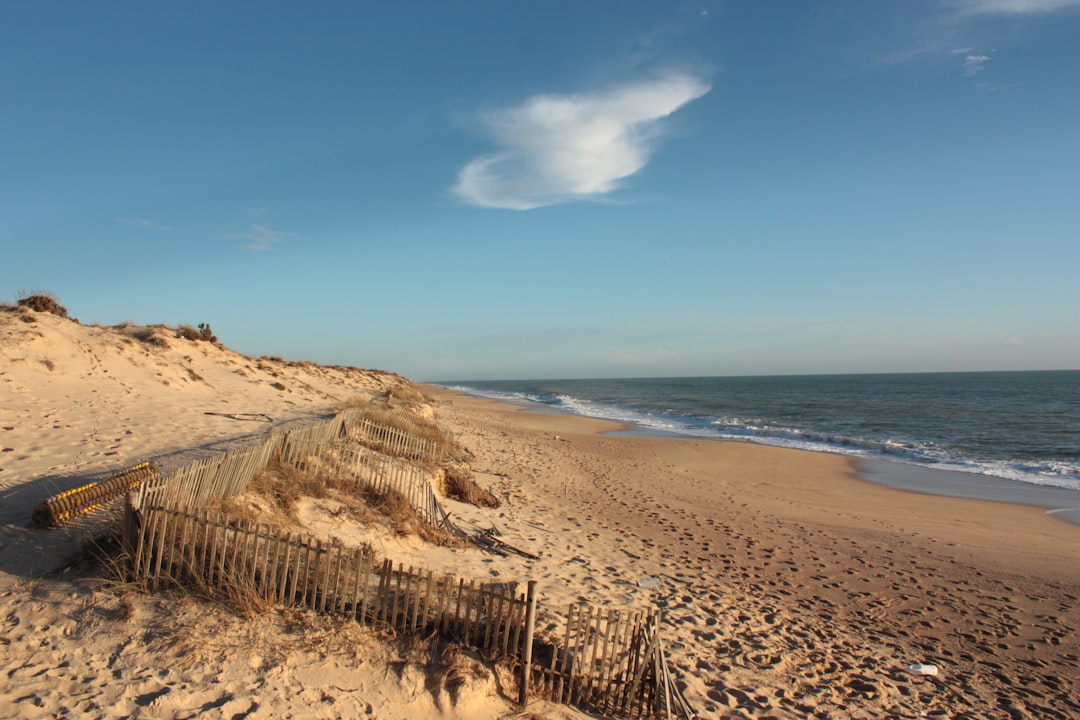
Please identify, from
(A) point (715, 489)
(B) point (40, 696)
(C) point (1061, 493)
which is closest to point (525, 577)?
(B) point (40, 696)

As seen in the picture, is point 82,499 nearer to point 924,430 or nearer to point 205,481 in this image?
point 205,481

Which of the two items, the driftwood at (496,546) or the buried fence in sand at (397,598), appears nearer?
the buried fence in sand at (397,598)

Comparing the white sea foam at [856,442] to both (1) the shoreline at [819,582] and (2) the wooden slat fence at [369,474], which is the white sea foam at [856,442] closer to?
(1) the shoreline at [819,582]

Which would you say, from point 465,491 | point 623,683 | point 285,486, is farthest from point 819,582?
point 285,486

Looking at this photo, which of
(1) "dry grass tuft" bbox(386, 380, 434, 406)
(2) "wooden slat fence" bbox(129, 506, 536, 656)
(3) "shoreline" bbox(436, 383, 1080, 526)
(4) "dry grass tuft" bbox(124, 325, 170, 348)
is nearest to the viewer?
(2) "wooden slat fence" bbox(129, 506, 536, 656)

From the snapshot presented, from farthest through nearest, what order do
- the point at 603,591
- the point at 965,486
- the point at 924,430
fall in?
the point at 924,430 < the point at 965,486 < the point at 603,591

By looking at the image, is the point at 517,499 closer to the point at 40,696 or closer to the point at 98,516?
the point at 98,516

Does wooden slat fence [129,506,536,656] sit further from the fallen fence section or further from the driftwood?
the driftwood

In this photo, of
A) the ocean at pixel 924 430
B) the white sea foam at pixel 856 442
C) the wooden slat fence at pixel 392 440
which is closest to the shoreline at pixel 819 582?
the wooden slat fence at pixel 392 440

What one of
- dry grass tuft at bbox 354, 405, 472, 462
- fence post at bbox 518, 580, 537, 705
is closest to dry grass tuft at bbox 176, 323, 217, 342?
dry grass tuft at bbox 354, 405, 472, 462

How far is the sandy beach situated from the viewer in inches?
172

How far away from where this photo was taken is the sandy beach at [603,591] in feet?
14.3

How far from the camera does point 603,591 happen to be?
748cm

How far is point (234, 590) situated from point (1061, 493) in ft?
66.8
